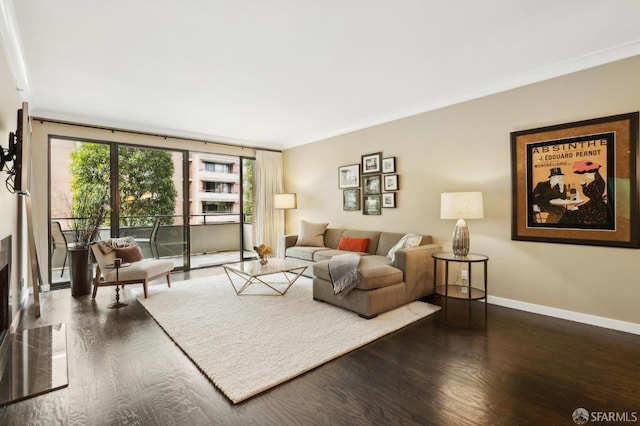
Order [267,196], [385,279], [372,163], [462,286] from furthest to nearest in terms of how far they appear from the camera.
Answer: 1. [267,196]
2. [372,163]
3. [462,286]
4. [385,279]

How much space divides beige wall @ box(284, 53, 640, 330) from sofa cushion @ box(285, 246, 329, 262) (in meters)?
0.93

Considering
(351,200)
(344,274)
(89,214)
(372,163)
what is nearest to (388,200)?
(372,163)

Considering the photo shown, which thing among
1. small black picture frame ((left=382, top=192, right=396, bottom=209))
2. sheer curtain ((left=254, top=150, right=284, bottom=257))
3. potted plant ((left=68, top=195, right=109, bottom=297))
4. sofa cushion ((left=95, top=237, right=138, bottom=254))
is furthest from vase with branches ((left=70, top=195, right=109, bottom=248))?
small black picture frame ((left=382, top=192, right=396, bottom=209))

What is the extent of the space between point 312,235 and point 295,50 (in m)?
3.38

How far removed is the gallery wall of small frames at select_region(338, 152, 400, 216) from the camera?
488 cm

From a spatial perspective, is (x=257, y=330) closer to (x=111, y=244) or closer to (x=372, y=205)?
(x=111, y=244)

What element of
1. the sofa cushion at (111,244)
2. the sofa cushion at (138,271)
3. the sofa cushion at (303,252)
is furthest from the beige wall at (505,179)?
the sofa cushion at (111,244)

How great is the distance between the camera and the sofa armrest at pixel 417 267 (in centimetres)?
362

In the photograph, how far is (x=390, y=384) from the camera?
2072mm

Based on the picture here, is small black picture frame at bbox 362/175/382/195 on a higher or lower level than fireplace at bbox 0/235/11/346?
higher

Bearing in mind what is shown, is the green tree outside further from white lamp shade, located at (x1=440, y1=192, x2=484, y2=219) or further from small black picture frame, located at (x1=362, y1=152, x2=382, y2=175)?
white lamp shade, located at (x1=440, y1=192, x2=484, y2=219)

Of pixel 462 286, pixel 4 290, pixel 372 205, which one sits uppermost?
pixel 372 205

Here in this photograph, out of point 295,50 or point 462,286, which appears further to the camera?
point 462,286

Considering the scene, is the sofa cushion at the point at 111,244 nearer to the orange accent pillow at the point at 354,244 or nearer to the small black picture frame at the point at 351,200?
the orange accent pillow at the point at 354,244
